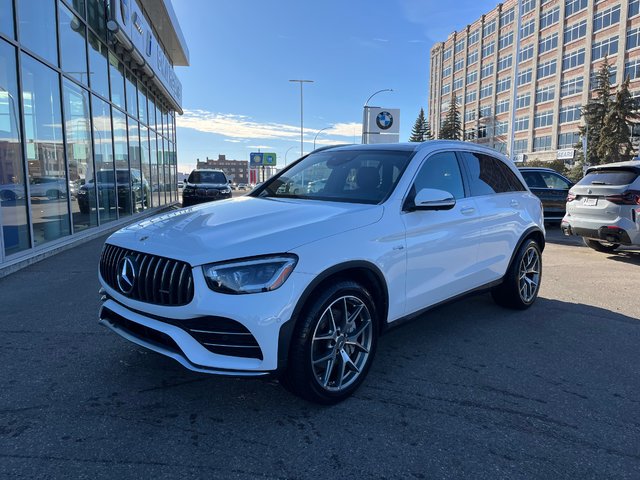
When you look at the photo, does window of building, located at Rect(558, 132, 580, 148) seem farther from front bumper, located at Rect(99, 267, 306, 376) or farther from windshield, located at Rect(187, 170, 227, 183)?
front bumper, located at Rect(99, 267, 306, 376)

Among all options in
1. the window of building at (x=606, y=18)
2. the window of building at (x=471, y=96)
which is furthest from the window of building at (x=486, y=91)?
the window of building at (x=606, y=18)

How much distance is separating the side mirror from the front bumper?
1.22 meters

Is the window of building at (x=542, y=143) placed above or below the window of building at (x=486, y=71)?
below

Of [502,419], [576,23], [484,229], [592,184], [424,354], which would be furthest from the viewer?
[576,23]

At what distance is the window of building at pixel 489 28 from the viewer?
7356cm

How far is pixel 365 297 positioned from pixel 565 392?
161 cm

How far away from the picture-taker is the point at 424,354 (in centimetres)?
394

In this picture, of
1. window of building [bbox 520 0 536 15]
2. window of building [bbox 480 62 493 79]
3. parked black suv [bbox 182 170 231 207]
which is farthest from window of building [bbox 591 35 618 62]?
parked black suv [bbox 182 170 231 207]

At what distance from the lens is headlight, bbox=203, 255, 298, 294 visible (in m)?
2.59

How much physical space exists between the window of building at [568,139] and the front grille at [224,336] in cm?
6412

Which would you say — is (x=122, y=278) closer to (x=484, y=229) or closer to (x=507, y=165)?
(x=484, y=229)

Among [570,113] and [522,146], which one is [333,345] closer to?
[570,113]

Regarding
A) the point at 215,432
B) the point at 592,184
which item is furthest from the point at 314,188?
the point at 592,184

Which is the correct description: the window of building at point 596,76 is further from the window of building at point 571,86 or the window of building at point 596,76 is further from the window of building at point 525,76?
the window of building at point 525,76
